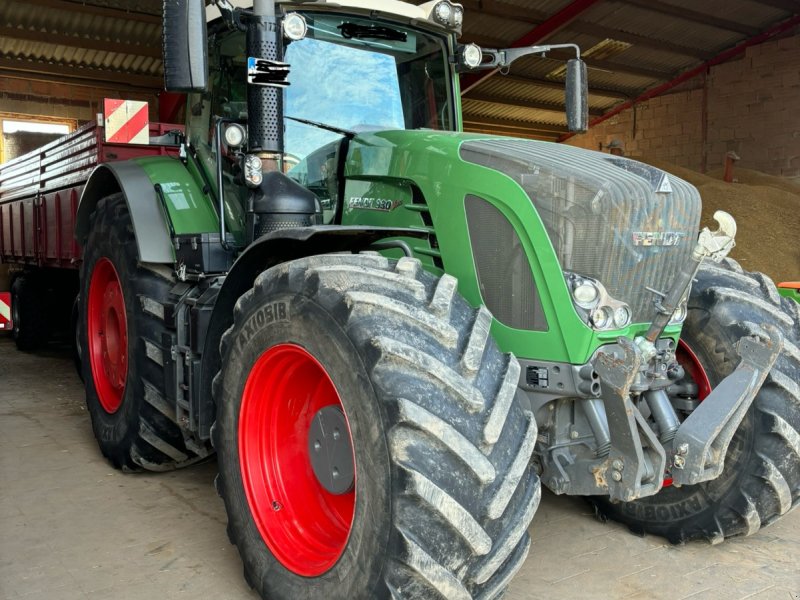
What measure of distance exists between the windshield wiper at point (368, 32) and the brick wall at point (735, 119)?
15.2 m

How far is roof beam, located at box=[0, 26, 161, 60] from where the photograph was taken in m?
13.1

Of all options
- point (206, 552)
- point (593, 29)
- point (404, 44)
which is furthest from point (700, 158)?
point (206, 552)

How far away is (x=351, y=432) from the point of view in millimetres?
2553

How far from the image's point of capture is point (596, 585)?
126 inches

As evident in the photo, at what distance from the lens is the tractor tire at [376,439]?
90.7 inches

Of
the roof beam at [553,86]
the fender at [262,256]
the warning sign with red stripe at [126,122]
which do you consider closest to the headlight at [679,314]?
the fender at [262,256]

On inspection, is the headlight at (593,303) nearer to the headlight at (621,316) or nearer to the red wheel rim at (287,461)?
the headlight at (621,316)

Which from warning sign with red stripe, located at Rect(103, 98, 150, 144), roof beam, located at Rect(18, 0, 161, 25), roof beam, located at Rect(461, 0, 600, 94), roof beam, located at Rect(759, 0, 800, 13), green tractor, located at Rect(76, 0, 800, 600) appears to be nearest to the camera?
green tractor, located at Rect(76, 0, 800, 600)

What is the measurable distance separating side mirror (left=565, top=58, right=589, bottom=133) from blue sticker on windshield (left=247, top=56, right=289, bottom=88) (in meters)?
1.50

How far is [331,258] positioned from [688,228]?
55.9 inches

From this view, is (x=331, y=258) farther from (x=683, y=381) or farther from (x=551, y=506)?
(x=551, y=506)

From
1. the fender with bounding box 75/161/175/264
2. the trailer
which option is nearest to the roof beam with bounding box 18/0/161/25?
the trailer

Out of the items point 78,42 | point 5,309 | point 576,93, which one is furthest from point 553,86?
point 576,93

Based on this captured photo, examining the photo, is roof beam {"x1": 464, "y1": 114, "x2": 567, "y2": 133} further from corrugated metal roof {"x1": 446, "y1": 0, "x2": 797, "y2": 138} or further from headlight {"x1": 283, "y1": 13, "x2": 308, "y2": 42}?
headlight {"x1": 283, "y1": 13, "x2": 308, "y2": 42}
